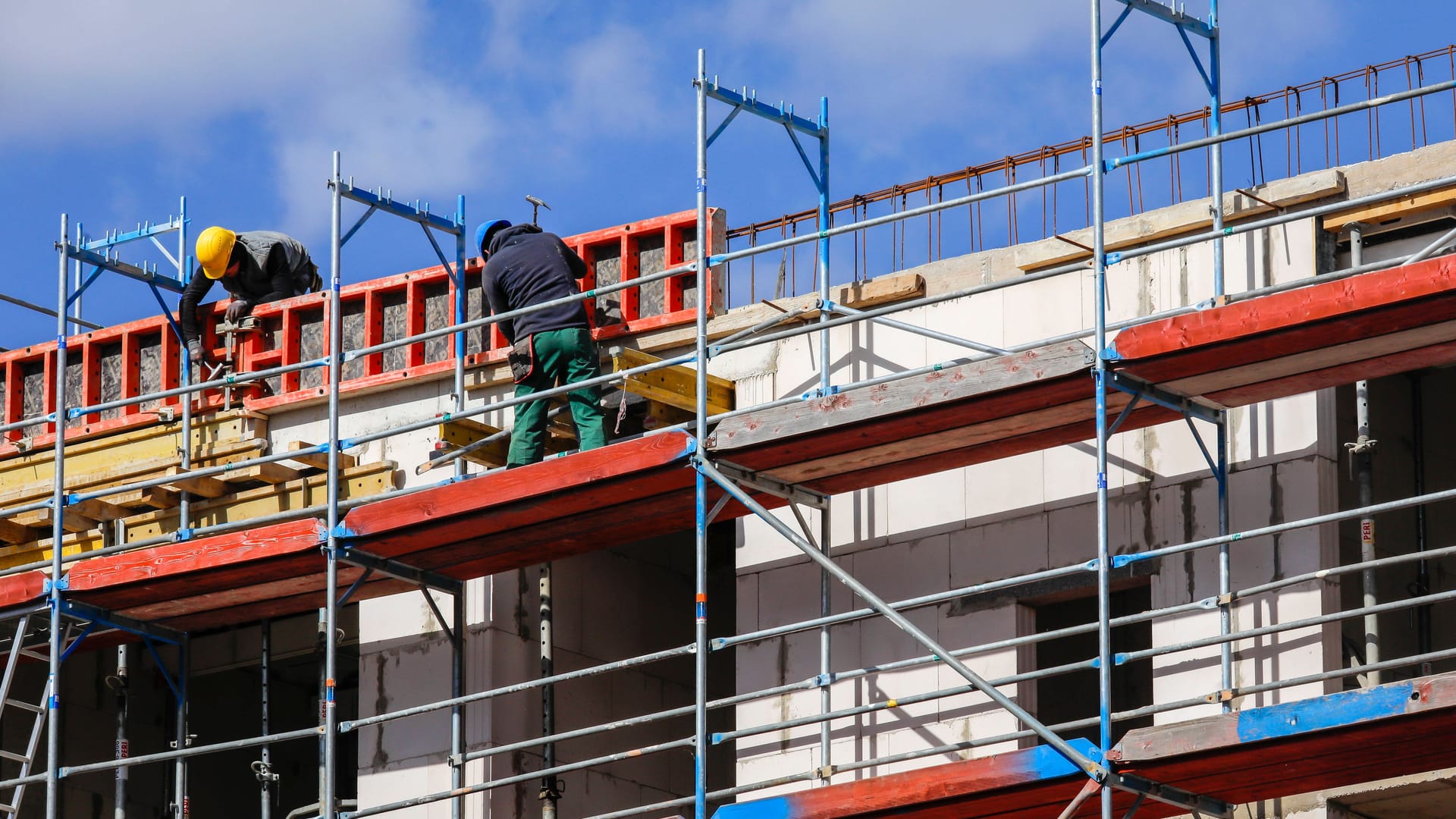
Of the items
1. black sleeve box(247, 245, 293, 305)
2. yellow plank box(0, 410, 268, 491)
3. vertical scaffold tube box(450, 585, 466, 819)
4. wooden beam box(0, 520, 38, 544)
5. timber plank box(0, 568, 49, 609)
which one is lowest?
vertical scaffold tube box(450, 585, 466, 819)

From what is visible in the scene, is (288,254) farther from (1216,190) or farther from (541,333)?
(1216,190)

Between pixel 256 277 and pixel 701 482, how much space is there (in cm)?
688

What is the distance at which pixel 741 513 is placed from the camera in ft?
58.5

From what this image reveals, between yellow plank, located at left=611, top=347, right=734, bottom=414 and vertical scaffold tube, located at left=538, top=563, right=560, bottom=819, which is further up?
yellow plank, located at left=611, top=347, right=734, bottom=414

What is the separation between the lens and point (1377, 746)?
13836 mm

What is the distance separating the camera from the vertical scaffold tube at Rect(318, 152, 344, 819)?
17.5 m

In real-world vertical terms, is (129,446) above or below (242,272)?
below

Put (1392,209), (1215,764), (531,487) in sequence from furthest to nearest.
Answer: (531,487)
(1392,209)
(1215,764)

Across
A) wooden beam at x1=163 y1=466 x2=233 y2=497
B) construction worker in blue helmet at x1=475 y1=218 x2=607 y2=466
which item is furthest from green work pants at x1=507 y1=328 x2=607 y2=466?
wooden beam at x1=163 y1=466 x2=233 y2=497

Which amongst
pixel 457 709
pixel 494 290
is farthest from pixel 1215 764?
pixel 494 290

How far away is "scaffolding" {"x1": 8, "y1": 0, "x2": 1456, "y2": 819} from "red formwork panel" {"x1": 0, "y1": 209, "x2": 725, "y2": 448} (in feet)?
0.52

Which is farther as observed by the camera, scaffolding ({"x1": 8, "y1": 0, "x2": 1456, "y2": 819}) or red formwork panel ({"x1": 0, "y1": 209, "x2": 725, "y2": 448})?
red formwork panel ({"x1": 0, "y1": 209, "x2": 725, "y2": 448})

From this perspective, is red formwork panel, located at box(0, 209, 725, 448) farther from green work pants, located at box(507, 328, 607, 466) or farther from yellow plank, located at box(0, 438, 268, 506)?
green work pants, located at box(507, 328, 607, 466)

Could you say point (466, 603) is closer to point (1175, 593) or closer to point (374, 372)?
point (374, 372)
